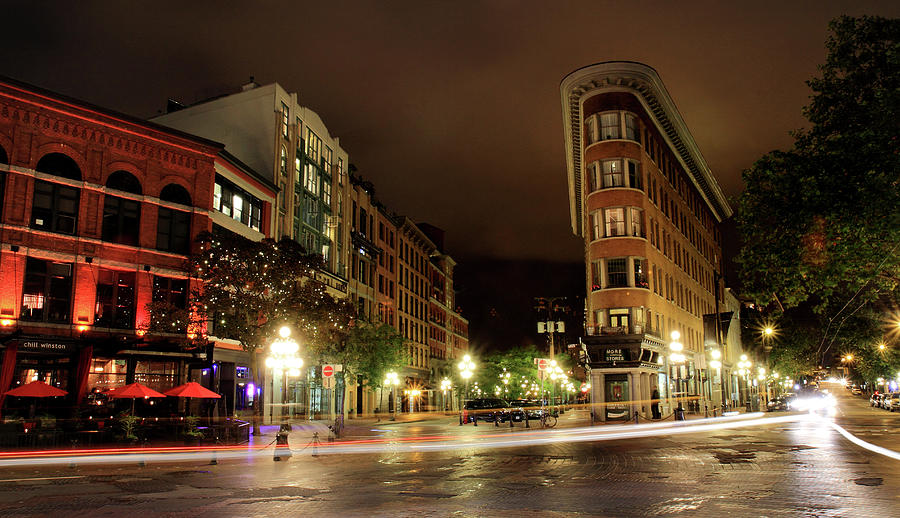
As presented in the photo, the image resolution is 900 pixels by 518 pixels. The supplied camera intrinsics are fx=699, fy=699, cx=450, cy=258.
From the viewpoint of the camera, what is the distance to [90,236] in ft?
112

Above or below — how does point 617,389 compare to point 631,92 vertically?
below

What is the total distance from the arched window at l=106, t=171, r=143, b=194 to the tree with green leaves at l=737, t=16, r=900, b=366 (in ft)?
96.5

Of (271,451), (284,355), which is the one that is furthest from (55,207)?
(271,451)

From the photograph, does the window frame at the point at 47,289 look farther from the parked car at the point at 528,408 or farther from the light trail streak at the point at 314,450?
the parked car at the point at 528,408

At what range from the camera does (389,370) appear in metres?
58.6

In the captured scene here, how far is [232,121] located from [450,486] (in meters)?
42.6

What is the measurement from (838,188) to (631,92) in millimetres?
31793

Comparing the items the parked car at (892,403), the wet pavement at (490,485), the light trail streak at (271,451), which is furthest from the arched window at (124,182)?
the parked car at (892,403)

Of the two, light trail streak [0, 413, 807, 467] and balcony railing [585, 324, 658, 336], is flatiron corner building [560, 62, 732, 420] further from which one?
light trail streak [0, 413, 807, 467]

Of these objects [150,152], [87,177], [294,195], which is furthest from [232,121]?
[87,177]

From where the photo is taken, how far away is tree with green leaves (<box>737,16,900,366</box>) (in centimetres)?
1917

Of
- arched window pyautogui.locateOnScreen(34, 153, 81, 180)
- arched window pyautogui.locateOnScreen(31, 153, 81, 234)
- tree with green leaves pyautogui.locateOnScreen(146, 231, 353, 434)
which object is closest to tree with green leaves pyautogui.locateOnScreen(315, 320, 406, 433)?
tree with green leaves pyautogui.locateOnScreen(146, 231, 353, 434)

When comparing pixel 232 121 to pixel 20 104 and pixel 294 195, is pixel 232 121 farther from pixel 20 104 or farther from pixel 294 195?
pixel 20 104

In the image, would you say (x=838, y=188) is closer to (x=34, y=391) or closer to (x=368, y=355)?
(x=34, y=391)
